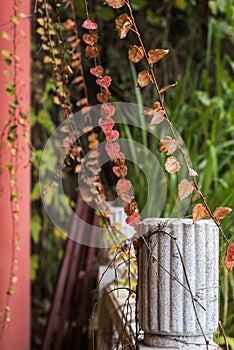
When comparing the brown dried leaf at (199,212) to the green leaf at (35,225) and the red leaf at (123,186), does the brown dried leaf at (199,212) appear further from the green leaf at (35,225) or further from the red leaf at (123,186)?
the green leaf at (35,225)

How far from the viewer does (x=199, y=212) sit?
0.78 m

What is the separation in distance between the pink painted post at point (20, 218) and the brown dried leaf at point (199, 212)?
1.13 metres

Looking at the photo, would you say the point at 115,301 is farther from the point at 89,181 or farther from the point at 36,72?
the point at 36,72

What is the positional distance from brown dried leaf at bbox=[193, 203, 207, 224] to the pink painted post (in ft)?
3.70

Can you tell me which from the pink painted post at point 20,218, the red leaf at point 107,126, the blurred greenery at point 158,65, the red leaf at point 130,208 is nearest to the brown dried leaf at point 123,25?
the red leaf at point 107,126

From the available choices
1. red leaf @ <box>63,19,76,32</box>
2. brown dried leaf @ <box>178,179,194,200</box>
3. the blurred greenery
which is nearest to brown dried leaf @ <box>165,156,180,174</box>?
brown dried leaf @ <box>178,179,194,200</box>

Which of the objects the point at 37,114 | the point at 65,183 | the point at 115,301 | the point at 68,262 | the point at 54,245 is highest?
the point at 37,114

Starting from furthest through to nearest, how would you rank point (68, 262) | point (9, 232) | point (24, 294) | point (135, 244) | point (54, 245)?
point (54, 245), point (68, 262), point (24, 294), point (9, 232), point (135, 244)

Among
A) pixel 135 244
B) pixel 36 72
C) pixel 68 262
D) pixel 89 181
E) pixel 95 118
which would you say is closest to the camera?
pixel 135 244

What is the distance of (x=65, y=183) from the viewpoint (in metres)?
3.12

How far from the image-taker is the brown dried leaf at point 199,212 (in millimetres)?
776

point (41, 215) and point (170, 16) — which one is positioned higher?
point (170, 16)

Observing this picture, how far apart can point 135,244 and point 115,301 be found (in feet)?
1.78

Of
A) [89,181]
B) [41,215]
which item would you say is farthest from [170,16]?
[89,181]
